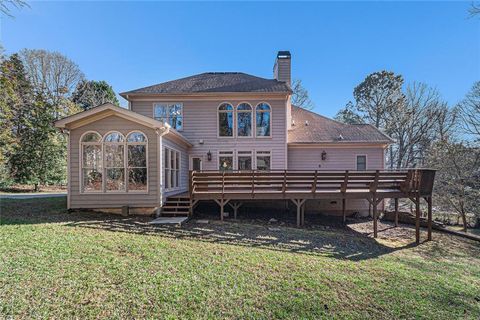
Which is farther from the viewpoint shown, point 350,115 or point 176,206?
point 350,115

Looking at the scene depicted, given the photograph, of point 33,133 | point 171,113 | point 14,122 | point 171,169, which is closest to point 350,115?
point 171,113

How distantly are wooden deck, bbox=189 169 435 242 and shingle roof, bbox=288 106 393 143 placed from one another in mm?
3780

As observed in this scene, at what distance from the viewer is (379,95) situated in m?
22.1

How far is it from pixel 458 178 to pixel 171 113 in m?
17.1

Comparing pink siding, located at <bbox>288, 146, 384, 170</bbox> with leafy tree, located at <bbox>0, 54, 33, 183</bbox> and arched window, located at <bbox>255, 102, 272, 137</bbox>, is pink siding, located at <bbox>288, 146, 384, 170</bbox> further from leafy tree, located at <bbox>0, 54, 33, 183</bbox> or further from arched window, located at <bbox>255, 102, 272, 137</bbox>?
leafy tree, located at <bbox>0, 54, 33, 183</bbox>

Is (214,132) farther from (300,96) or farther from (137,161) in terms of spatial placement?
(300,96)

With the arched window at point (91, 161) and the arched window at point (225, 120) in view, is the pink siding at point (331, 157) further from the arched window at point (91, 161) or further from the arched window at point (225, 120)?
the arched window at point (91, 161)

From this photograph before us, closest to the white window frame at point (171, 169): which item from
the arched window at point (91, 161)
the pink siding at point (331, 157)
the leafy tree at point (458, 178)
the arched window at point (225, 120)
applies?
the arched window at point (91, 161)

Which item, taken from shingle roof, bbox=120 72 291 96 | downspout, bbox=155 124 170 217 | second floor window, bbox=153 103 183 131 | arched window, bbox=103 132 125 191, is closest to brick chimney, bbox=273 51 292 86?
shingle roof, bbox=120 72 291 96

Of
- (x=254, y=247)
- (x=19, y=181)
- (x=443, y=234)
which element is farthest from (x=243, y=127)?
(x=19, y=181)

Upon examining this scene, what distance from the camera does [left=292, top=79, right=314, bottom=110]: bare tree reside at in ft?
82.9

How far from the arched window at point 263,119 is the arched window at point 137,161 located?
18.6ft

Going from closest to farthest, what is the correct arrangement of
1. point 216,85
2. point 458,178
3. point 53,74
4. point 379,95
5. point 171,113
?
point 171,113, point 216,85, point 458,178, point 379,95, point 53,74

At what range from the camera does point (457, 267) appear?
6301mm
